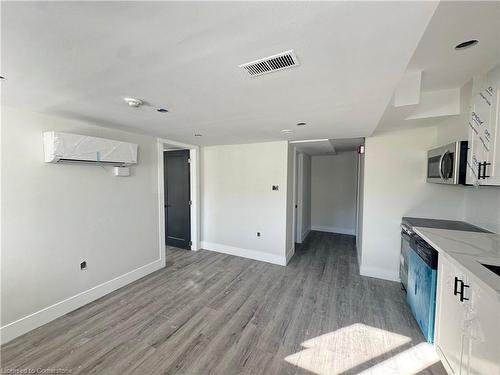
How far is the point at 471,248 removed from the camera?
1654mm

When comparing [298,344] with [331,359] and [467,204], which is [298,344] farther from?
[467,204]

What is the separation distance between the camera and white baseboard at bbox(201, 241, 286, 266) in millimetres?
3749

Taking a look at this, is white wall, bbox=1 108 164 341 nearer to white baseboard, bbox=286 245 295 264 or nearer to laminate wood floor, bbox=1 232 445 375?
laminate wood floor, bbox=1 232 445 375

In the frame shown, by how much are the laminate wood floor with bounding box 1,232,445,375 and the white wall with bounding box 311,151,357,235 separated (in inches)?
110

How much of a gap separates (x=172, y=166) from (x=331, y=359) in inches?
163

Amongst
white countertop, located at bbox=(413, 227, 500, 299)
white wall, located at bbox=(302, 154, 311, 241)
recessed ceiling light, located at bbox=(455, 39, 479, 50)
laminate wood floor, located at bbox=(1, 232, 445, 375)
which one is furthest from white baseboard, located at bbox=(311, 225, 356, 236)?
recessed ceiling light, located at bbox=(455, 39, 479, 50)

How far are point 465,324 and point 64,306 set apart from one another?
370 cm

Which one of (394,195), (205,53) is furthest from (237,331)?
(394,195)

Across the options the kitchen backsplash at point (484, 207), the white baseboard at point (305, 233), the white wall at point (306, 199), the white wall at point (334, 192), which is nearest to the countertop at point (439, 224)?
the kitchen backsplash at point (484, 207)

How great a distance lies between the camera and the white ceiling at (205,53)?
0.81m

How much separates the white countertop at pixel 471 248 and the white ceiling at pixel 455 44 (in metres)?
1.30

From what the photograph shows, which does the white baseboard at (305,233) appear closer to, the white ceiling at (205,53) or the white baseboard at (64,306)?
the white baseboard at (64,306)

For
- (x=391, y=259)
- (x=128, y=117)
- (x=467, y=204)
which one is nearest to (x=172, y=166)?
(x=128, y=117)

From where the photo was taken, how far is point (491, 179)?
1.67 m
